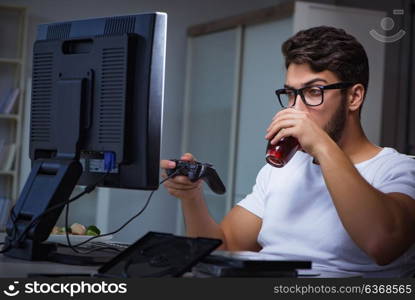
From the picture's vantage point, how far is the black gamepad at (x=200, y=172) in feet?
5.42

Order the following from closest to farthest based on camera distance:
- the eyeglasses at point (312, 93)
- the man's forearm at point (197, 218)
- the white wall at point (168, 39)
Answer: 1. the eyeglasses at point (312, 93)
2. the man's forearm at point (197, 218)
3. the white wall at point (168, 39)

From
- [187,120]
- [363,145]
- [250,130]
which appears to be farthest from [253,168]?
[363,145]

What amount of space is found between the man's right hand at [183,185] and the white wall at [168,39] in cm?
336

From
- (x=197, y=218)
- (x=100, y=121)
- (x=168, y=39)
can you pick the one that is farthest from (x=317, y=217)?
(x=168, y=39)

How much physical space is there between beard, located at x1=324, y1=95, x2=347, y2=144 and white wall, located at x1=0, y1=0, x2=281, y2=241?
348 cm

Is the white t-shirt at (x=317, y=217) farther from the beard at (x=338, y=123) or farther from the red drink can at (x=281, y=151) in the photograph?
the red drink can at (x=281, y=151)

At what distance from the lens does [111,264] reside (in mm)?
1274

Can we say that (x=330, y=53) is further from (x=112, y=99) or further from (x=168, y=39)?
(x=168, y=39)

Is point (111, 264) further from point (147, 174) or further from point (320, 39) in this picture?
point (320, 39)

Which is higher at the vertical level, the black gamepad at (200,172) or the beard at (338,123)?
the beard at (338,123)

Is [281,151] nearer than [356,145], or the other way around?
[281,151]

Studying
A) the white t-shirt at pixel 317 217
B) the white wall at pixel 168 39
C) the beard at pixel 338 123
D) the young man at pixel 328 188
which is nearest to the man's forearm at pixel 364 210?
the young man at pixel 328 188

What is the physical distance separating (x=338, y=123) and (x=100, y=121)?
601 millimetres

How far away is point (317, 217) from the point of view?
1.76m
